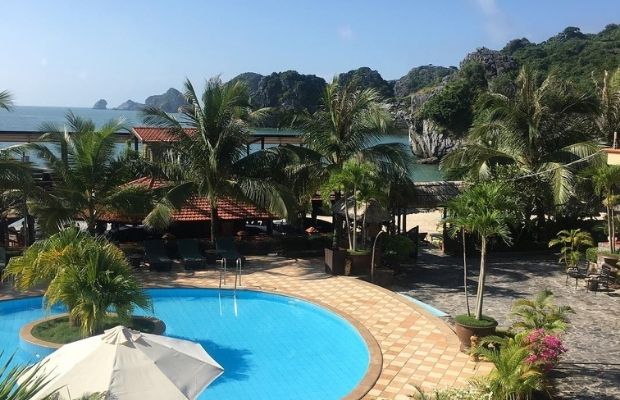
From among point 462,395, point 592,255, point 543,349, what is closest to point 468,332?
point 543,349

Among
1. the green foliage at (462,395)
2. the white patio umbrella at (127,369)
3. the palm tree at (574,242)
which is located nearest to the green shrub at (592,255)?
the palm tree at (574,242)

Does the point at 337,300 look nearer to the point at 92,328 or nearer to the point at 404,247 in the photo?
the point at 404,247

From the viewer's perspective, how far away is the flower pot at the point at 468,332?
33.9ft

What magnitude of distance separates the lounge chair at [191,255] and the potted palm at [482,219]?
8.30 meters

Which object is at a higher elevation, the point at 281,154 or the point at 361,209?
the point at 281,154

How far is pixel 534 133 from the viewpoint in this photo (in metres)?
19.5

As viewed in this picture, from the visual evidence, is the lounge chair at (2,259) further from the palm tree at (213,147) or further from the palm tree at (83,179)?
the palm tree at (213,147)

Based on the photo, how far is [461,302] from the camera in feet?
46.5

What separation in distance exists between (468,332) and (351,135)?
878 centimetres

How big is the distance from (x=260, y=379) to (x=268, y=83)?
130974 mm

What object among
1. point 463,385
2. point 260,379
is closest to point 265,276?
point 260,379

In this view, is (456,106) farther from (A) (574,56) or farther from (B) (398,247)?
(B) (398,247)

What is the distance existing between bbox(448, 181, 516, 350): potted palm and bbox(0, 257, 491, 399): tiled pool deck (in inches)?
20.1

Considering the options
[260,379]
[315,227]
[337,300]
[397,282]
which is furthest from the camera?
[315,227]
